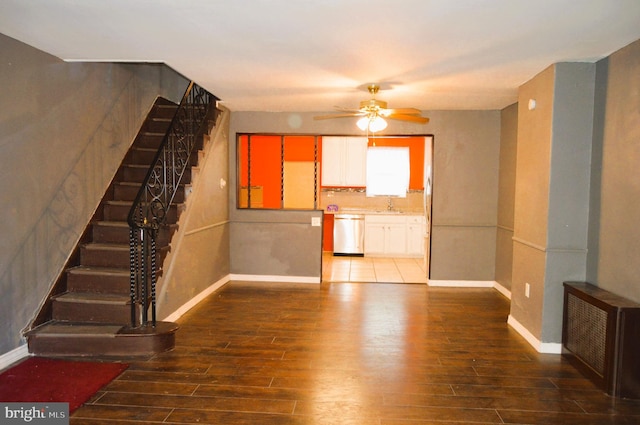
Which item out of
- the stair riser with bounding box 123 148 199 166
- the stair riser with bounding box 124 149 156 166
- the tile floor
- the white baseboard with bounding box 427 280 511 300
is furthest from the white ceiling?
the tile floor

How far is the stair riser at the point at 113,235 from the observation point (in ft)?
15.2

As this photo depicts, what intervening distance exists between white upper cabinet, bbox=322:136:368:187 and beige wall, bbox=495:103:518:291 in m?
3.50

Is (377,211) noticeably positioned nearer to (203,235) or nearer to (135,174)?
(203,235)

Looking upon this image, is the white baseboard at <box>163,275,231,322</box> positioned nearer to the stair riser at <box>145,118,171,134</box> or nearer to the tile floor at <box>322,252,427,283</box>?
the tile floor at <box>322,252,427,283</box>

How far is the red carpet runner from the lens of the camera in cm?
300

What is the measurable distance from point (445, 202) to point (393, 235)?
2582 millimetres

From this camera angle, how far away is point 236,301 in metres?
5.58

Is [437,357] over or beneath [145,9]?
beneath

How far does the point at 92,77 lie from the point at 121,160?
42.1 inches

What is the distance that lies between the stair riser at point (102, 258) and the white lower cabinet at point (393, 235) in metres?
5.41

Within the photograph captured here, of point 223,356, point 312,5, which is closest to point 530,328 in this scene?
point 223,356

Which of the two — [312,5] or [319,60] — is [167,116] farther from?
[312,5]

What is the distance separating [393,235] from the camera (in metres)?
8.99

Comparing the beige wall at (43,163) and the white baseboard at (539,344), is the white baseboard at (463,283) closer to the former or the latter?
the white baseboard at (539,344)
